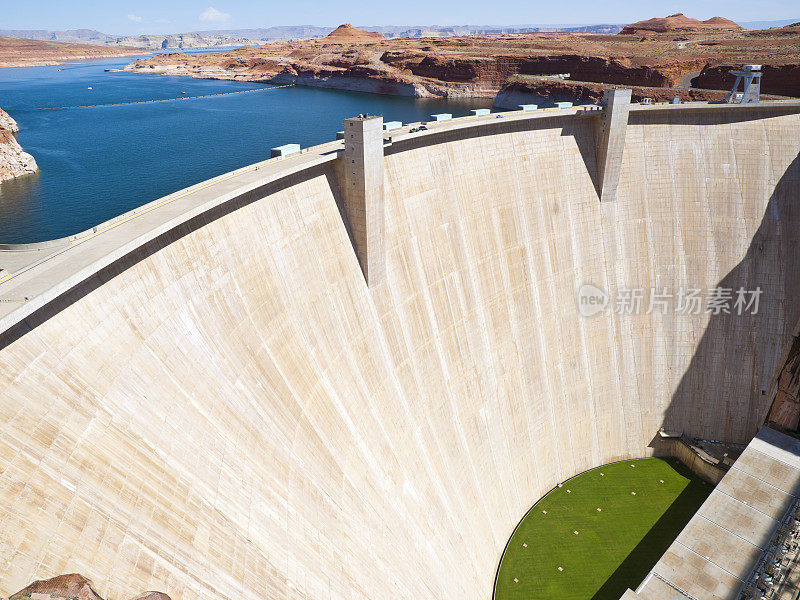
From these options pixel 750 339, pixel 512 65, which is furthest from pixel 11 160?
pixel 512 65

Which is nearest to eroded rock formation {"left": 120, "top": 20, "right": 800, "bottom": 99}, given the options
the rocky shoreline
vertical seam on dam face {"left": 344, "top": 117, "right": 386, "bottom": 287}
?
vertical seam on dam face {"left": 344, "top": 117, "right": 386, "bottom": 287}

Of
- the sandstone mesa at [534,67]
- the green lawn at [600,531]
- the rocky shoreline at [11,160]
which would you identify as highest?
the sandstone mesa at [534,67]

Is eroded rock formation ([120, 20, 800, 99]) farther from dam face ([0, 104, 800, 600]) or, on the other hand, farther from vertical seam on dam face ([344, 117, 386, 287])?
vertical seam on dam face ([344, 117, 386, 287])

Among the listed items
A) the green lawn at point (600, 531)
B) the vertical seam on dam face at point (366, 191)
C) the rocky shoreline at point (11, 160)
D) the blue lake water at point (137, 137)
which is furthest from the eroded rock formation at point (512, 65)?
the rocky shoreline at point (11, 160)

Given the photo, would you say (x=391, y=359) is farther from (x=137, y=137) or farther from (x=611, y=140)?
(x=137, y=137)

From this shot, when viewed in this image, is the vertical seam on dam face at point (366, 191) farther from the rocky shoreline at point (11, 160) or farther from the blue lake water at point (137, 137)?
the rocky shoreline at point (11, 160)
